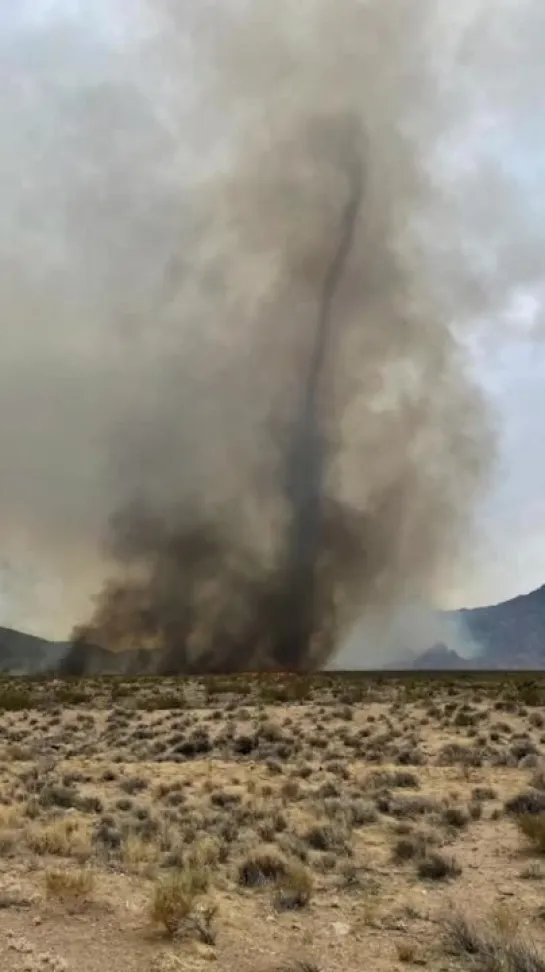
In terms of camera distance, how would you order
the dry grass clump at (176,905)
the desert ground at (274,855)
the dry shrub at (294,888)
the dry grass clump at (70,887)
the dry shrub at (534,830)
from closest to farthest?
the desert ground at (274,855) → the dry grass clump at (176,905) → the dry grass clump at (70,887) → the dry shrub at (294,888) → the dry shrub at (534,830)

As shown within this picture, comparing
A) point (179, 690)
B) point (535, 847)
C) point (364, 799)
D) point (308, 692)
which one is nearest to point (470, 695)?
point (308, 692)

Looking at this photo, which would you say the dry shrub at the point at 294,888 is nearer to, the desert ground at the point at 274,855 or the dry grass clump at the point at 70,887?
the desert ground at the point at 274,855

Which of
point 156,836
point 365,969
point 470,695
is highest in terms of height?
point 470,695

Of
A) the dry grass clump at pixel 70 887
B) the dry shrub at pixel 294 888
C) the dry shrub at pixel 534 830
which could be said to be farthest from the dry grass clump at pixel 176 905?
the dry shrub at pixel 534 830

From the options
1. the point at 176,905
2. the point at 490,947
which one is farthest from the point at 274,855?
the point at 490,947

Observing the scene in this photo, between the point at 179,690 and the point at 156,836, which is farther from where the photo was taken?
the point at 179,690

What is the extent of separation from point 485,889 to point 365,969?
3.43 meters

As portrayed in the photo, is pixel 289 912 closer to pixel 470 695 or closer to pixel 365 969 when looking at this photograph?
pixel 365 969

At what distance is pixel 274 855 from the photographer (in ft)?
38.4

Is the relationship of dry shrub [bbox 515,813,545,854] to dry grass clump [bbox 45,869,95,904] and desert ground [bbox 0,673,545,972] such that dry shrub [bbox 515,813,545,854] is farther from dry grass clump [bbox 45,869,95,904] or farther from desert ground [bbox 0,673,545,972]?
dry grass clump [bbox 45,869,95,904]

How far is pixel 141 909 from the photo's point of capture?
9.59 meters

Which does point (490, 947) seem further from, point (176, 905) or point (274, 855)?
point (274, 855)

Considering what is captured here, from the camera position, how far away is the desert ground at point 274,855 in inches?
331

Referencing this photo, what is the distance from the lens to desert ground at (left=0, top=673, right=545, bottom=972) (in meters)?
8.41
